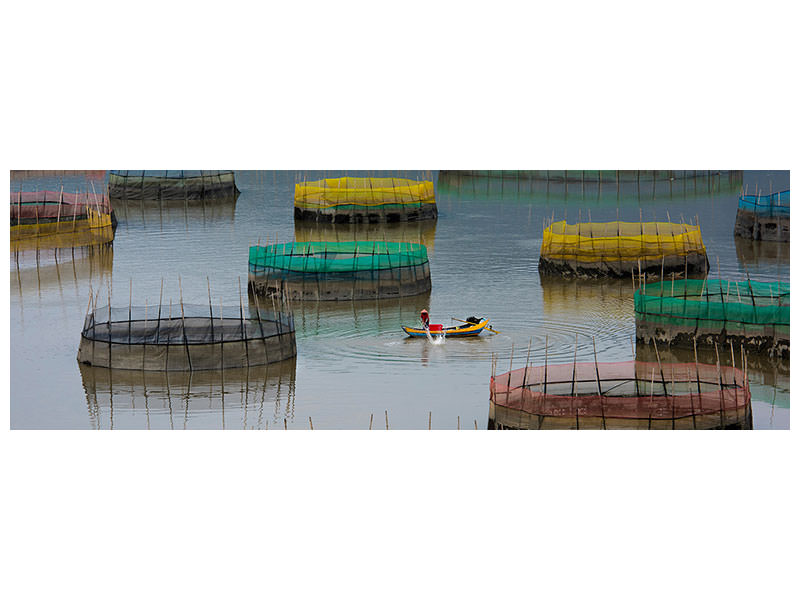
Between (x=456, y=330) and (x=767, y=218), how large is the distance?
45.0 ft

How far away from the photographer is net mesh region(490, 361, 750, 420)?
1798cm

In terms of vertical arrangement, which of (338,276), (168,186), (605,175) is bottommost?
(338,276)

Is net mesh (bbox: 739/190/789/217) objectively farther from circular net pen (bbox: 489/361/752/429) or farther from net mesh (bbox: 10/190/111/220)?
net mesh (bbox: 10/190/111/220)

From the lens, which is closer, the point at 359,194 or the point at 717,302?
the point at 717,302

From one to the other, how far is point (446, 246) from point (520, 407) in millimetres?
16596

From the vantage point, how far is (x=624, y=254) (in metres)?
30.0

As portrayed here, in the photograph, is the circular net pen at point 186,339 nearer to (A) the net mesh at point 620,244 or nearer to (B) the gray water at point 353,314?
(B) the gray water at point 353,314

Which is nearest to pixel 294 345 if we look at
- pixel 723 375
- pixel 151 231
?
pixel 723 375

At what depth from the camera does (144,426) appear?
1912 centimetres

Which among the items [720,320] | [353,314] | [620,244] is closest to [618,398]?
[720,320]

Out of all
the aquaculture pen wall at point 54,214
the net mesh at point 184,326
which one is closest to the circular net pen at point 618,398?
the net mesh at point 184,326

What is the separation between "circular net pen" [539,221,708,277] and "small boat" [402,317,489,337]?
251 inches

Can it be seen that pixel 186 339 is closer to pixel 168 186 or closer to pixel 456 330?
pixel 456 330

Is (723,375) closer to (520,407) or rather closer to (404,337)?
(520,407)
